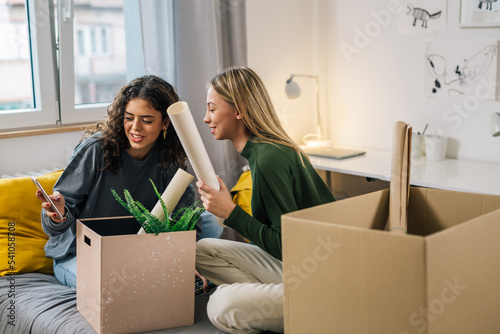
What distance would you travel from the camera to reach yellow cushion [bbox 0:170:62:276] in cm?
209

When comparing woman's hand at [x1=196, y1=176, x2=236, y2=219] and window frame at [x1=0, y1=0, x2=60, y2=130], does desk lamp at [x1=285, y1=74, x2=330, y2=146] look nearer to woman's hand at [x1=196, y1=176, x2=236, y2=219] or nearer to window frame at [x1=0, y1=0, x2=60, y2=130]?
window frame at [x1=0, y1=0, x2=60, y2=130]

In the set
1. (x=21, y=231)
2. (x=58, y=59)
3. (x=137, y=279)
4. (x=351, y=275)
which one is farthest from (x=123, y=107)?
(x=351, y=275)

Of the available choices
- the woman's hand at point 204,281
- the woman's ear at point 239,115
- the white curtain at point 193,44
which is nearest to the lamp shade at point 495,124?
the white curtain at point 193,44

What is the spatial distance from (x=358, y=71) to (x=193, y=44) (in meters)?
1.10

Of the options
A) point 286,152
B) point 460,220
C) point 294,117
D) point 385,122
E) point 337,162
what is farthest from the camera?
point 294,117

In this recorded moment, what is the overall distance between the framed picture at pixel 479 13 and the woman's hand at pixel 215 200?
6.68 ft

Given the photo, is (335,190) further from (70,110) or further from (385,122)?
(70,110)

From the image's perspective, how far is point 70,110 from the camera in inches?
109

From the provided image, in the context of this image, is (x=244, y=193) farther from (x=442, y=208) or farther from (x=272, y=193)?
(x=442, y=208)

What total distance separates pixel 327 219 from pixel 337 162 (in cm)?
212

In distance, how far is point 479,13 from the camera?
2.92m

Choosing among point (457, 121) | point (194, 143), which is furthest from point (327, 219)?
point (457, 121)

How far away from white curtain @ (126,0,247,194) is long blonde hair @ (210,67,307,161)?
1130 millimetres

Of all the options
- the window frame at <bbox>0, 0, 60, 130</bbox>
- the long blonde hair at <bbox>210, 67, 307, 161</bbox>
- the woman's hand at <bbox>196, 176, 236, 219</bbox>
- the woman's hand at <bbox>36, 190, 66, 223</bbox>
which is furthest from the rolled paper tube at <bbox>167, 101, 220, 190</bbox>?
the window frame at <bbox>0, 0, 60, 130</bbox>
